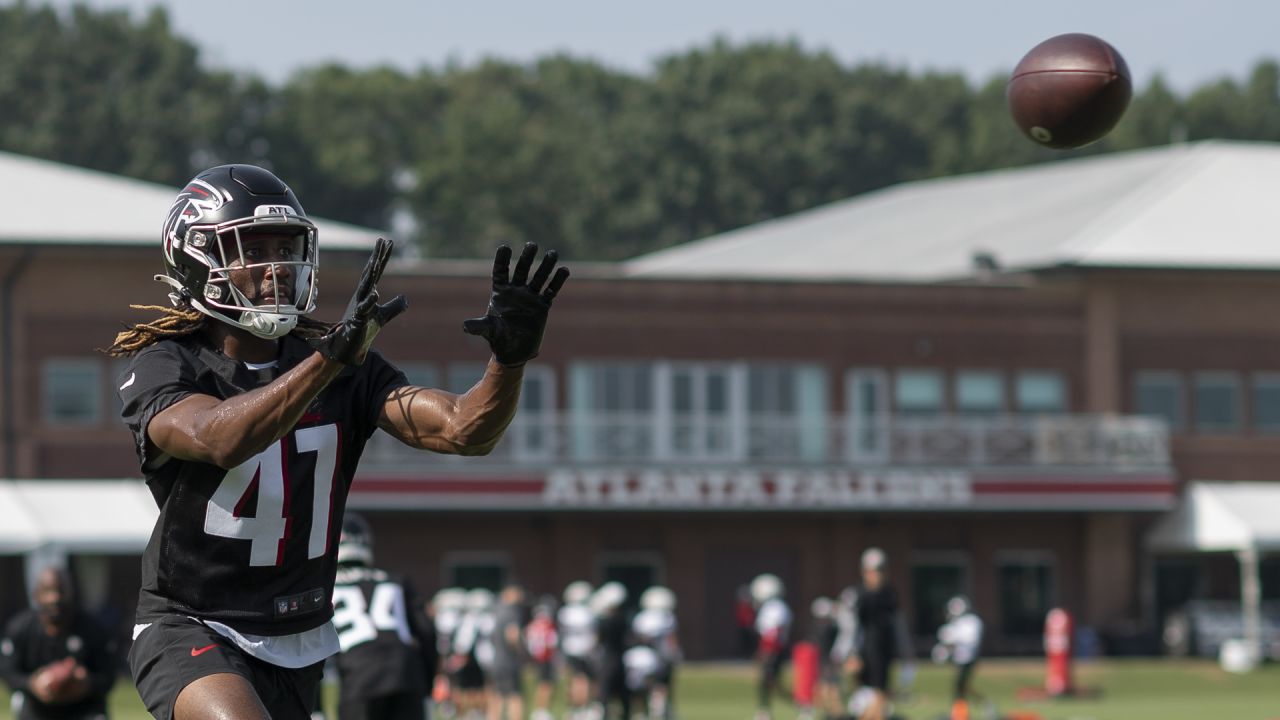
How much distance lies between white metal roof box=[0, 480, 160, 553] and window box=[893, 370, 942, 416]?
15.2 m

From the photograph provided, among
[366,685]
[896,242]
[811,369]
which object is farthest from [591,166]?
[366,685]

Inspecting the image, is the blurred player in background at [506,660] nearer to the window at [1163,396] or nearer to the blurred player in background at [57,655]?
the blurred player in background at [57,655]

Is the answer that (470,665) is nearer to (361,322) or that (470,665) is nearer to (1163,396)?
(361,322)

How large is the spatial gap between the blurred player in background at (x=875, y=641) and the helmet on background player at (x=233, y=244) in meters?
15.3

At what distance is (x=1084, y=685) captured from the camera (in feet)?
109

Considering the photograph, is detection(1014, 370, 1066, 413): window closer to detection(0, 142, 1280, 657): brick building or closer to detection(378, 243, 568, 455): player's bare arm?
detection(0, 142, 1280, 657): brick building

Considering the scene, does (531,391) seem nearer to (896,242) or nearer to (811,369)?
(811,369)

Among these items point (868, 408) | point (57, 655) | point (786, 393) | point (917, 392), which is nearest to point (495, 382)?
point (57, 655)

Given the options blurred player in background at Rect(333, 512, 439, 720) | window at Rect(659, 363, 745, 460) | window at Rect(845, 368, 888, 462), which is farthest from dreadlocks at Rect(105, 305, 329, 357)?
window at Rect(845, 368, 888, 462)

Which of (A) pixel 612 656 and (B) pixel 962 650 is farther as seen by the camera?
(B) pixel 962 650

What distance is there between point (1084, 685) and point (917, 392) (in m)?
12.4

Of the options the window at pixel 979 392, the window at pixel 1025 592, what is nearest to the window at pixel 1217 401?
the window at pixel 979 392

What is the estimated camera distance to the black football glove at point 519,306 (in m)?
5.35

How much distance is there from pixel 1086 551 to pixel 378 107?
42.5 m
